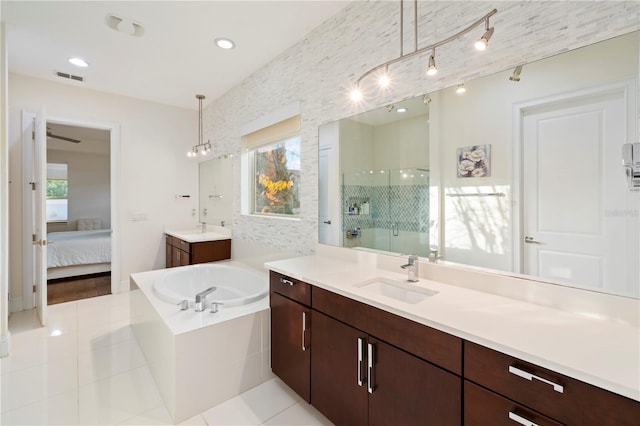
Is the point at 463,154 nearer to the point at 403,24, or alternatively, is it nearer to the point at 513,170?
the point at 513,170

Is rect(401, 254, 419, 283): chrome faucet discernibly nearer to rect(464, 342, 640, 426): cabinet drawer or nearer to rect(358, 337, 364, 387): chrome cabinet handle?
rect(358, 337, 364, 387): chrome cabinet handle

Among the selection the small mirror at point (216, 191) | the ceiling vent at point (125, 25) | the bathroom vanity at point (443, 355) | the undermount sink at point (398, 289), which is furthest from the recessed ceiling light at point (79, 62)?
the undermount sink at point (398, 289)

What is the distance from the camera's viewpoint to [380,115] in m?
2.03

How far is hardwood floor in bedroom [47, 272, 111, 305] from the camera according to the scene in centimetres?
380

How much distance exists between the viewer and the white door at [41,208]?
112 inches

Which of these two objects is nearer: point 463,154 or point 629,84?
point 629,84

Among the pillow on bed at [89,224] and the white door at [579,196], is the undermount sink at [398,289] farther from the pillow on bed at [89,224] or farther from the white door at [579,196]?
the pillow on bed at [89,224]

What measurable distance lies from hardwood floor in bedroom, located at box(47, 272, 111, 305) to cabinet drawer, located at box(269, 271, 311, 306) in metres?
→ 3.37

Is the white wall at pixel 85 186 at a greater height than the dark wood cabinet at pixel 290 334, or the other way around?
the white wall at pixel 85 186

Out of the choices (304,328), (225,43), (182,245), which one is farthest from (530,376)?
(182,245)

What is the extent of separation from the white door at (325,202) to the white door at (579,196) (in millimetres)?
1352

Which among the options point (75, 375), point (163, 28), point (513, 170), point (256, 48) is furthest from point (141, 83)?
point (513, 170)

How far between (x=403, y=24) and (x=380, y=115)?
56 centimetres

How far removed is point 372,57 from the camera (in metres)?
2.03
